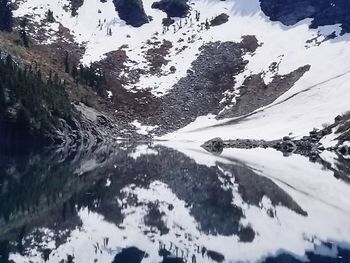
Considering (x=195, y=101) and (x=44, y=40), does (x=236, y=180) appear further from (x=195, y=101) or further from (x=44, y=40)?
(x=44, y=40)

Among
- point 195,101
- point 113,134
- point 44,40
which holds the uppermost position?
point 44,40

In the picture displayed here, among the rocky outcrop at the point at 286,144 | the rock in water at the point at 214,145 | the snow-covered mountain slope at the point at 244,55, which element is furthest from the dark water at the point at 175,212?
the snow-covered mountain slope at the point at 244,55

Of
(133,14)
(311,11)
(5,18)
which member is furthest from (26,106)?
(311,11)

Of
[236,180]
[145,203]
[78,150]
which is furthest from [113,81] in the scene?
[145,203]

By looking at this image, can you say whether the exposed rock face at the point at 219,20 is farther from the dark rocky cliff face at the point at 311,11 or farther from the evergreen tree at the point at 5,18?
the evergreen tree at the point at 5,18

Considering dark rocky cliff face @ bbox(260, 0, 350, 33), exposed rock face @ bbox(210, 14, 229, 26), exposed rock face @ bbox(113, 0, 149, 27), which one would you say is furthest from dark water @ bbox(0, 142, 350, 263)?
exposed rock face @ bbox(113, 0, 149, 27)

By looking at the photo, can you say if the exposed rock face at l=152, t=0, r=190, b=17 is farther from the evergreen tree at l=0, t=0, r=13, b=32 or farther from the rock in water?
the rock in water
